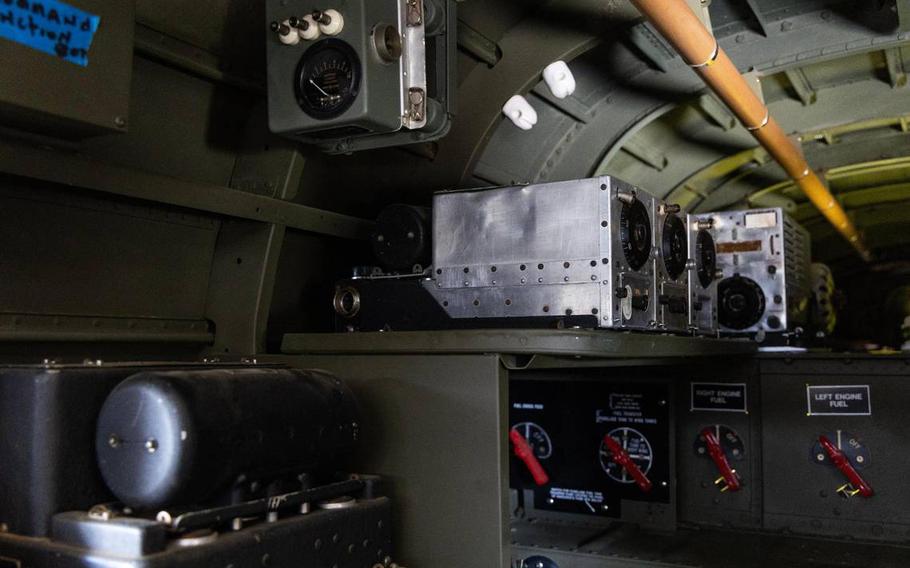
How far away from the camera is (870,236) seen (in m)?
8.38

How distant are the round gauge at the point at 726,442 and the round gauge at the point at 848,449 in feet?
0.91

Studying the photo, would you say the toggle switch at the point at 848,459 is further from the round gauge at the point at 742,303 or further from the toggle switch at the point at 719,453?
the round gauge at the point at 742,303

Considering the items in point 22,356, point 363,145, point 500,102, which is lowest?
point 22,356

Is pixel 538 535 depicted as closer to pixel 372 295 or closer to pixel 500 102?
pixel 372 295

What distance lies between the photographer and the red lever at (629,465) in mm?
3445

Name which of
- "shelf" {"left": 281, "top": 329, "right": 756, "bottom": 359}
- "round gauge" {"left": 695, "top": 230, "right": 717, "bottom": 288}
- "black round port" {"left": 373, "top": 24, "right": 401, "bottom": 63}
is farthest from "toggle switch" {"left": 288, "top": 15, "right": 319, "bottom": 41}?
"round gauge" {"left": 695, "top": 230, "right": 717, "bottom": 288}

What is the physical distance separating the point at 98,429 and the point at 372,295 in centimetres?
123

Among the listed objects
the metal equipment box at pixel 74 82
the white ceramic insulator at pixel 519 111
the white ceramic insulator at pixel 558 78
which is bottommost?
the metal equipment box at pixel 74 82

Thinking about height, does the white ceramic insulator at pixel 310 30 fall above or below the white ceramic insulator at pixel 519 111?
below

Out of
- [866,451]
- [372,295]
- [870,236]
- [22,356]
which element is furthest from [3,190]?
[870,236]

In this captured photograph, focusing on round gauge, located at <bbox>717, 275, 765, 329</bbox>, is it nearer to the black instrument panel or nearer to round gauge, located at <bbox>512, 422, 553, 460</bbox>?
the black instrument panel

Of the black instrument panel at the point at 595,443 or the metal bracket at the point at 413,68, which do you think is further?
the black instrument panel at the point at 595,443

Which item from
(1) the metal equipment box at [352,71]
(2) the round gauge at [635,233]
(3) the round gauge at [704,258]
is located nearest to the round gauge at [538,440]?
(3) the round gauge at [704,258]

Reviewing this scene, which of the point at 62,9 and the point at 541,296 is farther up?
the point at 62,9
